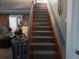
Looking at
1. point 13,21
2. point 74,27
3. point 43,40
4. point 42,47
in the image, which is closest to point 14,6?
point 13,21

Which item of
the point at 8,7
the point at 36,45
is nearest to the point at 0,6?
the point at 8,7

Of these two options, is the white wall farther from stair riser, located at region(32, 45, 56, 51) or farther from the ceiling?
stair riser, located at region(32, 45, 56, 51)

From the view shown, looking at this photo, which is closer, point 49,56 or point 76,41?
point 76,41

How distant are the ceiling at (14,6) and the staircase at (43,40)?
328cm

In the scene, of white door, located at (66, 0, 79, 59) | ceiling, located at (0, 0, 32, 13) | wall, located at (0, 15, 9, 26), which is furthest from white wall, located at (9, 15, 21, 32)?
white door, located at (66, 0, 79, 59)

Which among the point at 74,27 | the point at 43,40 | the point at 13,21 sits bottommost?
the point at 43,40

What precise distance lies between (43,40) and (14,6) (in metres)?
5.88

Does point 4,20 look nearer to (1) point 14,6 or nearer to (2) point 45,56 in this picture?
(1) point 14,6

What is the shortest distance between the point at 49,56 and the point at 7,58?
2323 millimetres

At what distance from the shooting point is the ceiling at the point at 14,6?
436 inches

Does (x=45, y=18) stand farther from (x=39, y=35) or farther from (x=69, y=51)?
(x=69, y=51)

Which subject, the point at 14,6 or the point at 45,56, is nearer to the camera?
the point at 45,56

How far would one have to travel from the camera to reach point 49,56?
4910mm

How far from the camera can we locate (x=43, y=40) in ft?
18.9
